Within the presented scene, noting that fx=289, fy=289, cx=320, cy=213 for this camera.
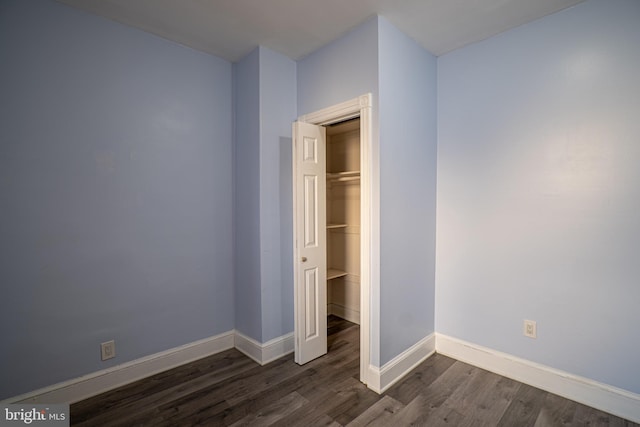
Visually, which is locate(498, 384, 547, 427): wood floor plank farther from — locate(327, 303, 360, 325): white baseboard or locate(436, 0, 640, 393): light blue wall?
locate(327, 303, 360, 325): white baseboard

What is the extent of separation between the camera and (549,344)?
2195 mm

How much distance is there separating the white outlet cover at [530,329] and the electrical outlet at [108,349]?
324 cm

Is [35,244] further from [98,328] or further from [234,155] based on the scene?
[234,155]

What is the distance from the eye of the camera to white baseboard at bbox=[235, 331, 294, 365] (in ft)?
8.65

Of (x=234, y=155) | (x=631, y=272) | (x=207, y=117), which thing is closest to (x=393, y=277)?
(x=631, y=272)

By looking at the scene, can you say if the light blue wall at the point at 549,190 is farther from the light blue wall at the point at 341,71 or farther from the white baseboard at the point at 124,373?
the white baseboard at the point at 124,373

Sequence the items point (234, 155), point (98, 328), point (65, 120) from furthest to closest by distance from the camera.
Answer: point (234, 155) → point (98, 328) → point (65, 120)

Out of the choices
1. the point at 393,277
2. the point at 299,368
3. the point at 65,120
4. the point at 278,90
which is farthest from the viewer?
the point at 278,90

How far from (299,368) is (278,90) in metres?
2.55

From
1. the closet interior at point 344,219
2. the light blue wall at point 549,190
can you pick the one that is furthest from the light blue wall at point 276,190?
the light blue wall at point 549,190

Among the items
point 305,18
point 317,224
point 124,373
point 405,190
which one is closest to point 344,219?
point 317,224

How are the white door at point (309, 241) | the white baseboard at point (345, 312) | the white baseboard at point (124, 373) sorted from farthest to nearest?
the white baseboard at point (345, 312) < the white door at point (309, 241) < the white baseboard at point (124, 373)

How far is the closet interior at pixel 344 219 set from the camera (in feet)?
11.8

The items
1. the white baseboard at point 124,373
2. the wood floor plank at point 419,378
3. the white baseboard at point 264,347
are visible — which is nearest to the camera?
the white baseboard at point 124,373
